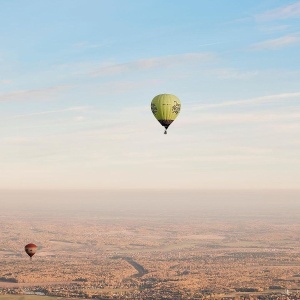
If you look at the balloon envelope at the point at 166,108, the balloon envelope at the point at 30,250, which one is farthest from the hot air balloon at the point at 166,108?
the balloon envelope at the point at 30,250

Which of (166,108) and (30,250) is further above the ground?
(166,108)

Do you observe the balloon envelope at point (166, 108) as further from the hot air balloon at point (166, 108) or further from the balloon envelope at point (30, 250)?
the balloon envelope at point (30, 250)

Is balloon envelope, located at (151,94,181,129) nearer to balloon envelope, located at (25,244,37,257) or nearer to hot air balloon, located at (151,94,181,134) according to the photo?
hot air balloon, located at (151,94,181,134)

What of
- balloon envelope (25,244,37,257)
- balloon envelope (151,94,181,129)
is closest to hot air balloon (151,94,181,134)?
balloon envelope (151,94,181,129)

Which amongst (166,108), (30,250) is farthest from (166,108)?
(30,250)

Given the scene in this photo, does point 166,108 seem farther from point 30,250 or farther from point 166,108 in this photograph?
point 30,250

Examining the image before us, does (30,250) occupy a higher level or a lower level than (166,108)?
lower

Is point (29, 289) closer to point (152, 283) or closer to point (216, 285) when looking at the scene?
point (152, 283)

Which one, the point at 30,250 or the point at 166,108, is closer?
the point at 166,108

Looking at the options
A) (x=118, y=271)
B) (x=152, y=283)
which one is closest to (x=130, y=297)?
(x=152, y=283)
